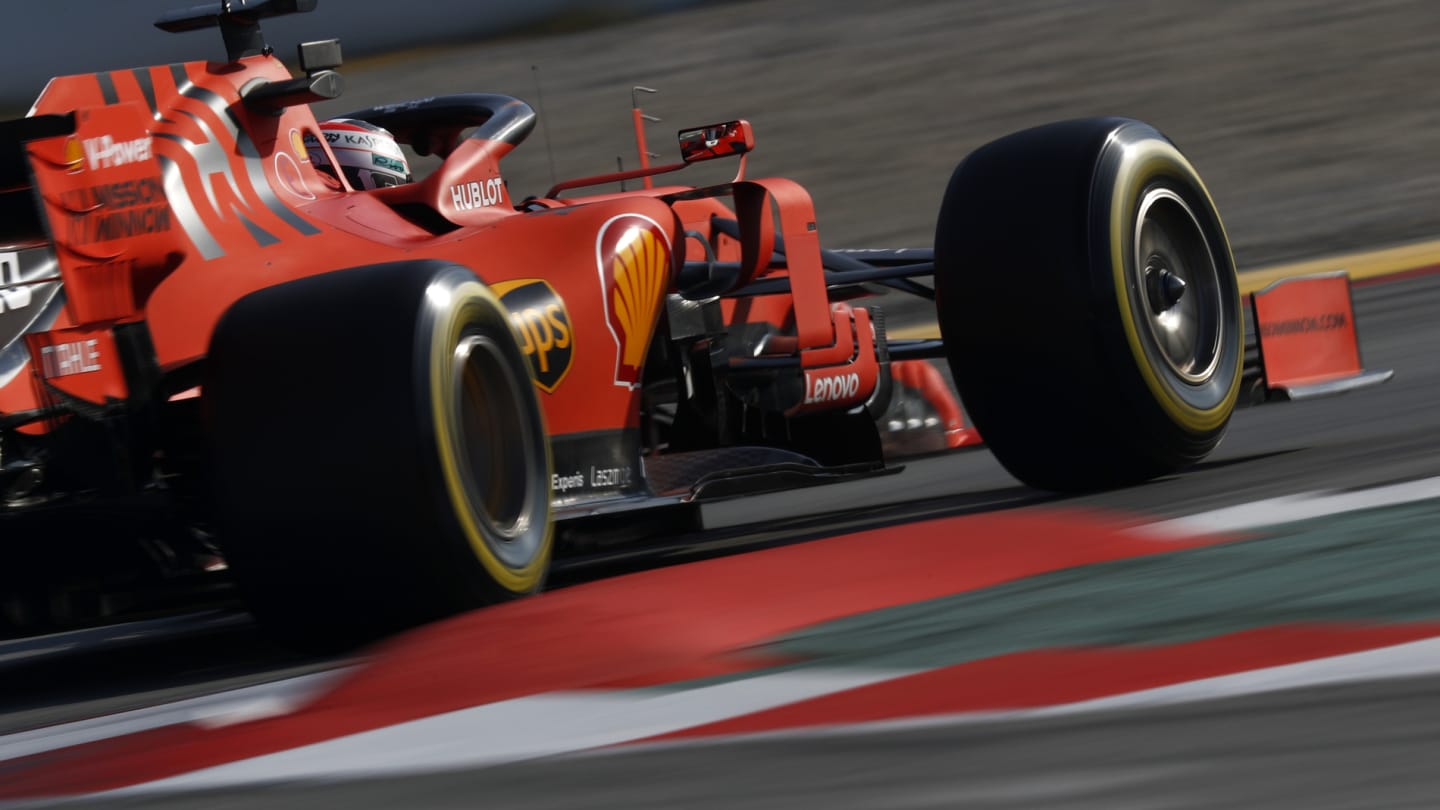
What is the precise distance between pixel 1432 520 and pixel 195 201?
9.22ft

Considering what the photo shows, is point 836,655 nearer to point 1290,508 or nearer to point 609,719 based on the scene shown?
point 609,719

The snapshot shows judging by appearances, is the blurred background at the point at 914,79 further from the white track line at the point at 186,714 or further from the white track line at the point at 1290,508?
the white track line at the point at 186,714

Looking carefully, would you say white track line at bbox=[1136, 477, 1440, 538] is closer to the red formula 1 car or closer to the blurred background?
the red formula 1 car

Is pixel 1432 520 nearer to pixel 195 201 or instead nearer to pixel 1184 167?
pixel 1184 167

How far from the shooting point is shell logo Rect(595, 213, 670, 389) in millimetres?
5145

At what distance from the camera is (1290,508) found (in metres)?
4.44

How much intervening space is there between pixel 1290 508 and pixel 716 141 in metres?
2.46

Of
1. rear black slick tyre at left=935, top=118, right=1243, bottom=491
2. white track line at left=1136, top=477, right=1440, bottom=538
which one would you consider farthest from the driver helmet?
white track line at left=1136, top=477, right=1440, bottom=538

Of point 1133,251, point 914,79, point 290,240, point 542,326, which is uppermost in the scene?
point 914,79

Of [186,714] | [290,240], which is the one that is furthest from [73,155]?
[186,714]

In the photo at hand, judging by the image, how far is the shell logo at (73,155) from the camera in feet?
14.2

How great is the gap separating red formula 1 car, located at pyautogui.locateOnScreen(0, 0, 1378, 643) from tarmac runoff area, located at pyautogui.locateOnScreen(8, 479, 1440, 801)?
12.9 inches

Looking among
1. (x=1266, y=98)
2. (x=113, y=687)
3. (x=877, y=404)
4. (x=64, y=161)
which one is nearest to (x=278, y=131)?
(x=64, y=161)

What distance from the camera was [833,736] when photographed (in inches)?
105
